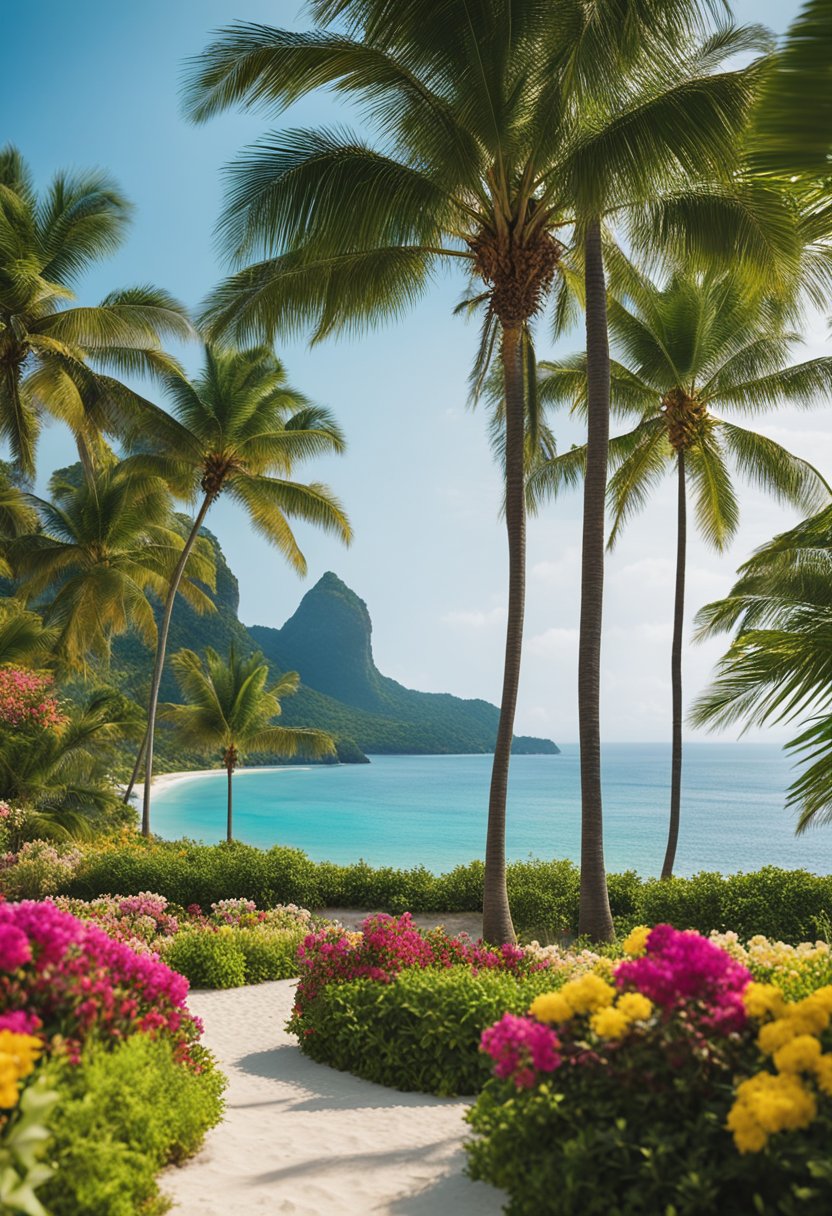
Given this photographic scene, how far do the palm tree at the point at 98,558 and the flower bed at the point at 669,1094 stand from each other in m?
20.0

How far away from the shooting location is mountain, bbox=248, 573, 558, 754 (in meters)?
120

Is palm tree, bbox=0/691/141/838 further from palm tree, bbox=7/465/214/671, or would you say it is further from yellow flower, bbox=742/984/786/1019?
yellow flower, bbox=742/984/786/1019

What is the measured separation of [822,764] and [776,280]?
679cm

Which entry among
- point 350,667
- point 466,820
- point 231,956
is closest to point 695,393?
point 231,956

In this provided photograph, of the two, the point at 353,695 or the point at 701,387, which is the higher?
the point at 701,387

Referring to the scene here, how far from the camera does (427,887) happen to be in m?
15.6

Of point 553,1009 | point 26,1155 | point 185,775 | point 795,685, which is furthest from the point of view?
point 185,775

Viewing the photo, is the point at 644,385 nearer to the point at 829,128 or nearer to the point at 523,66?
the point at 523,66

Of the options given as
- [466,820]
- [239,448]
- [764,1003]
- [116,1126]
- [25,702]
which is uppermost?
[239,448]

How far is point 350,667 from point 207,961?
112265mm

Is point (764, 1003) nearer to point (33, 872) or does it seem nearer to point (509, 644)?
point (509, 644)

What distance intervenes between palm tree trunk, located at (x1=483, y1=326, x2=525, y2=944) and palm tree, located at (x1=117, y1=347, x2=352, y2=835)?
36.8 feet

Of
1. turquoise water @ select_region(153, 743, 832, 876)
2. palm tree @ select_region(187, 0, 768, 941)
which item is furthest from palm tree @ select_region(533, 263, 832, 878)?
turquoise water @ select_region(153, 743, 832, 876)

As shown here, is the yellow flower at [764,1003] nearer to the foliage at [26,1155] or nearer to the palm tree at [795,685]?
the palm tree at [795,685]
